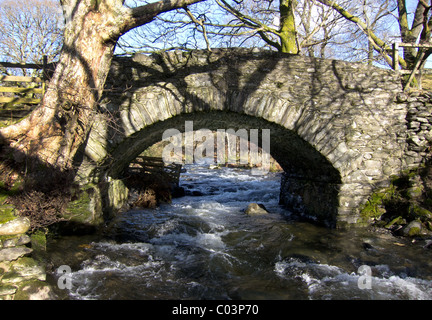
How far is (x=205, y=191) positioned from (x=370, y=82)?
7.16 metres

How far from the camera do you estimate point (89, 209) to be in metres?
5.57

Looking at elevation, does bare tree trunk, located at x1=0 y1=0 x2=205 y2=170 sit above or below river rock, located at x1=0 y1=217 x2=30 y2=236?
above

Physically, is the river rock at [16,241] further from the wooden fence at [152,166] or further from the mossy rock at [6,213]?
the wooden fence at [152,166]

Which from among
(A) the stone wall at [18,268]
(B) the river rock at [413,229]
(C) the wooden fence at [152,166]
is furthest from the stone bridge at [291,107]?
(C) the wooden fence at [152,166]

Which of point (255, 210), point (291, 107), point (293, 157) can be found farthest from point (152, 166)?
point (291, 107)

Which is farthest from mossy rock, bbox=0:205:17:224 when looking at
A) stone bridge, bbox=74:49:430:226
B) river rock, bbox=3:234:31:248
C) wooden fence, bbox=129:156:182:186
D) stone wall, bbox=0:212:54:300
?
wooden fence, bbox=129:156:182:186

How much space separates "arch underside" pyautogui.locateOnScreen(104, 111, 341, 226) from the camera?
6.29 m

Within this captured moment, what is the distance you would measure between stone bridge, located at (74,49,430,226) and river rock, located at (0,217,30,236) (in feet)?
6.69

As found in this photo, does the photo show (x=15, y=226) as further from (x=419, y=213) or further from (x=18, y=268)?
(x=419, y=213)

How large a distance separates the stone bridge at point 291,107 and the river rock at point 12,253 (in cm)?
258

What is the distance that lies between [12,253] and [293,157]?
6254 mm

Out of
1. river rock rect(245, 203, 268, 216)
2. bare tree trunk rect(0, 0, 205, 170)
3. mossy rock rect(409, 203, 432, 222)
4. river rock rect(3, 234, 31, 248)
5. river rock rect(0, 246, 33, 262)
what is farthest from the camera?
river rock rect(245, 203, 268, 216)

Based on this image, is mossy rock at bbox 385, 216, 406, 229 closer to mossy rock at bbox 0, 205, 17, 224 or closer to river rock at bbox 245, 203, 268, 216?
river rock at bbox 245, 203, 268, 216

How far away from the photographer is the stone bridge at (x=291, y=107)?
19.4 ft
